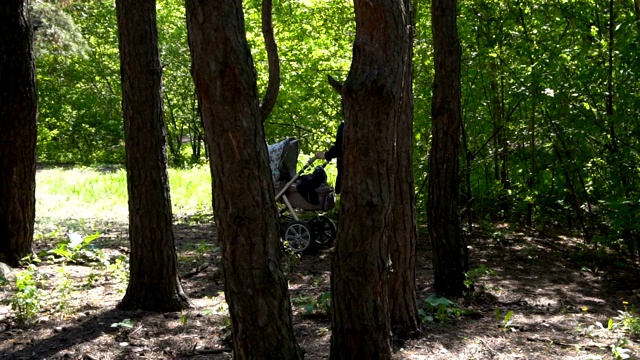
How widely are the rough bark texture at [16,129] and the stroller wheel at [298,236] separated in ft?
12.0

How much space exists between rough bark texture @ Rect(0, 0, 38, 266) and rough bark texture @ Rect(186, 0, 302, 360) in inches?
189

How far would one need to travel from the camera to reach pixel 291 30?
15148 mm

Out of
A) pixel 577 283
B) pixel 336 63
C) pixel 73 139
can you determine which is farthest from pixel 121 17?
pixel 73 139

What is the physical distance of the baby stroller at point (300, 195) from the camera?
10.3 metres

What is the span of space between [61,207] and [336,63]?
6.53 meters

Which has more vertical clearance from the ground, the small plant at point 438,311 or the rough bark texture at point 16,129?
the rough bark texture at point 16,129

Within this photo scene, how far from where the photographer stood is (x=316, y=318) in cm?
636

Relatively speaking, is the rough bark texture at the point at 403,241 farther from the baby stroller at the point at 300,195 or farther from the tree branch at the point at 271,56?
the baby stroller at the point at 300,195

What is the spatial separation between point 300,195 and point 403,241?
4701 millimetres

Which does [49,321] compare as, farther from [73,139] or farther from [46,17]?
[73,139]

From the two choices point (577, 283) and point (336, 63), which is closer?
point (577, 283)

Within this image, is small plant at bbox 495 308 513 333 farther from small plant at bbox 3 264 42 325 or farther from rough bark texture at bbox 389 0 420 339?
small plant at bbox 3 264 42 325

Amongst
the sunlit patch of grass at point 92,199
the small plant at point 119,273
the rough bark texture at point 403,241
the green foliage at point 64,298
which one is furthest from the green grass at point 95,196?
the rough bark texture at point 403,241

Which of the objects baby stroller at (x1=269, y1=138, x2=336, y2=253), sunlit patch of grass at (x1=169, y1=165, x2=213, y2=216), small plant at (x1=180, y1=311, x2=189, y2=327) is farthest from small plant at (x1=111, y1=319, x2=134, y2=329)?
sunlit patch of grass at (x1=169, y1=165, x2=213, y2=216)
